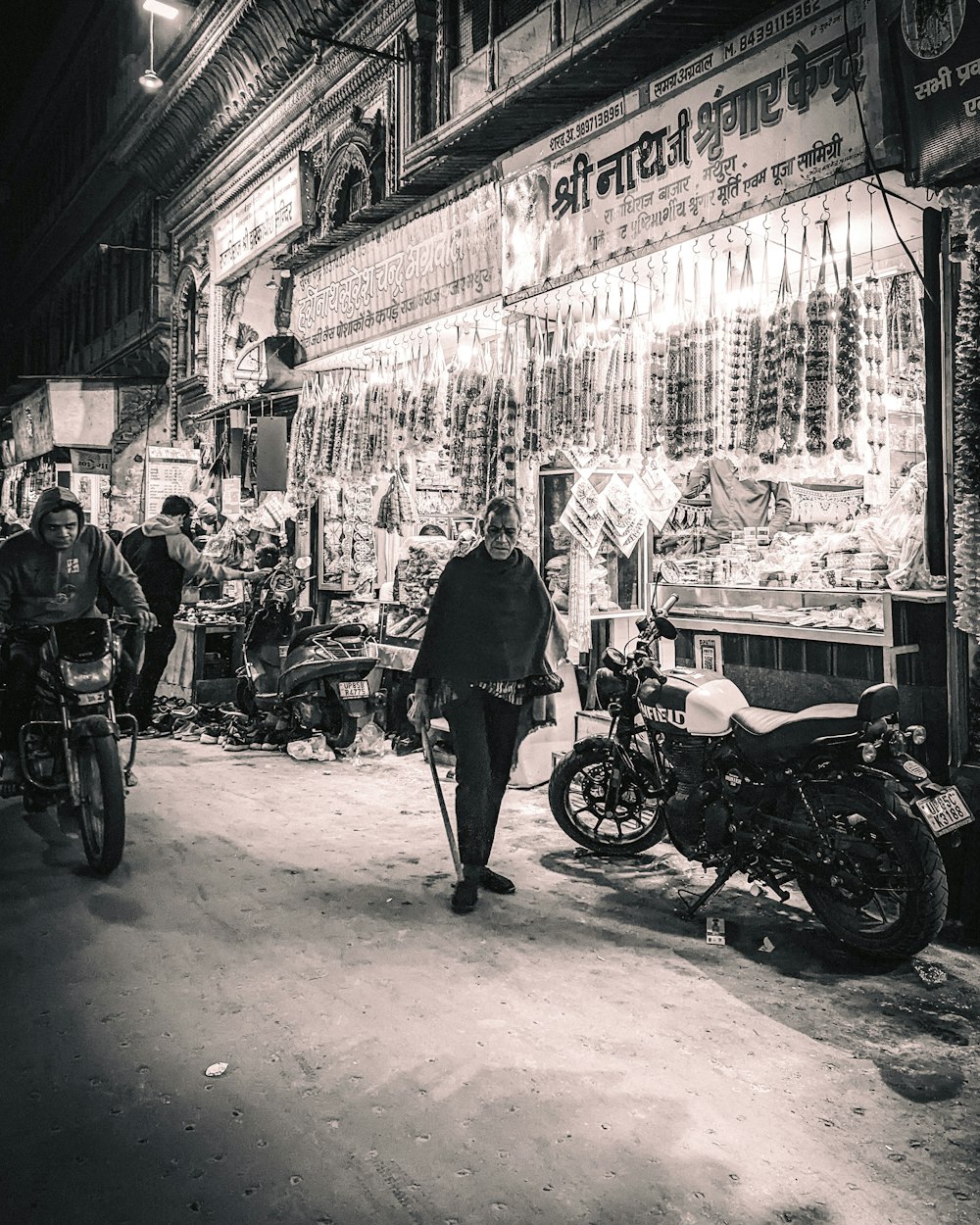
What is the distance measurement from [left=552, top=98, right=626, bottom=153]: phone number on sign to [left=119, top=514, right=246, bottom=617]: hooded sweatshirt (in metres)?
5.25

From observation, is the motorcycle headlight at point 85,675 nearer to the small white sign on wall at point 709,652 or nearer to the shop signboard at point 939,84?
the small white sign on wall at point 709,652

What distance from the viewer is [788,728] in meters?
4.46

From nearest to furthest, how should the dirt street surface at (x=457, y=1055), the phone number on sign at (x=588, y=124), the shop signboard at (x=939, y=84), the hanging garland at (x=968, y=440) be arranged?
the dirt street surface at (x=457, y=1055), the shop signboard at (x=939, y=84), the hanging garland at (x=968, y=440), the phone number on sign at (x=588, y=124)

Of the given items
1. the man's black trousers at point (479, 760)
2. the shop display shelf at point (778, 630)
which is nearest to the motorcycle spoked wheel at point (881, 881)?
the shop display shelf at point (778, 630)

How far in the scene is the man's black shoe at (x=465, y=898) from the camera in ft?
15.9

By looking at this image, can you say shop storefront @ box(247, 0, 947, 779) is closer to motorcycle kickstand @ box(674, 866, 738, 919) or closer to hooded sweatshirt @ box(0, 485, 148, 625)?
motorcycle kickstand @ box(674, 866, 738, 919)

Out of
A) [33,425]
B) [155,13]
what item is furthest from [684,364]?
[33,425]

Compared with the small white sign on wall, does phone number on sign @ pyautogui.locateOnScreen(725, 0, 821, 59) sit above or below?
above

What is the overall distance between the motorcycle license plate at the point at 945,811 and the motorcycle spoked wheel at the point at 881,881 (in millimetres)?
53

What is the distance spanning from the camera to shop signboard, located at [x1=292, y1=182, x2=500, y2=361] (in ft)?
25.3

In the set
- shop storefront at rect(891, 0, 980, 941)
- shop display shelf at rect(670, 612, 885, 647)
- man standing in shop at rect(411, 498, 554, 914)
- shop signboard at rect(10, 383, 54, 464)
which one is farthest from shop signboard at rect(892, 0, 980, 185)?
shop signboard at rect(10, 383, 54, 464)

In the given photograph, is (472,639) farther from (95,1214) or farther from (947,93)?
(947,93)

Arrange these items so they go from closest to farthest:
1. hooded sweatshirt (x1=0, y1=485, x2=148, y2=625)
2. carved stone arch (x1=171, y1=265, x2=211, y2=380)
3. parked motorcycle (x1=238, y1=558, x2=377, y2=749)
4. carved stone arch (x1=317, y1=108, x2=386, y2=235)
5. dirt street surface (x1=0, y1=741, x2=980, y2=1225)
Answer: dirt street surface (x1=0, y1=741, x2=980, y2=1225), hooded sweatshirt (x1=0, y1=485, x2=148, y2=625), parked motorcycle (x1=238, y1=558, x2=377, y2=749), carved stone arch (x1=317, y1=108, x2=386, y2=235), carved stone arch (x1=171, y1=265, x2=211, y2=380)

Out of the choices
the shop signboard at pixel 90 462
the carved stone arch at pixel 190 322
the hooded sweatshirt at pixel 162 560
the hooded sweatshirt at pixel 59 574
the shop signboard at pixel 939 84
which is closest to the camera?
the shop signboard at pixel 939 84
